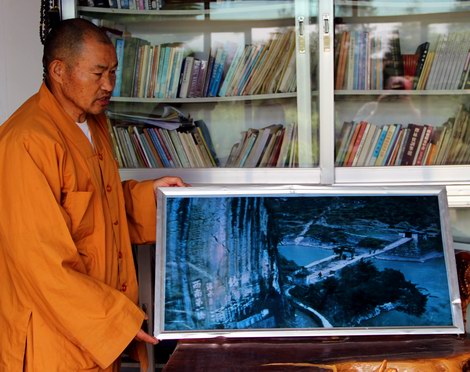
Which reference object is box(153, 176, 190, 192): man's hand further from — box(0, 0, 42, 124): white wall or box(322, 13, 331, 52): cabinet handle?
box(0, 0, 42, 124): white wall

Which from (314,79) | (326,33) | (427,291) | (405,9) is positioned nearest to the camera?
(427,291)

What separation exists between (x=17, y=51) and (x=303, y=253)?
202 centimetres

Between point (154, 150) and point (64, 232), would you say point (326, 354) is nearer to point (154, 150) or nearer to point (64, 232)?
point (64, 232)

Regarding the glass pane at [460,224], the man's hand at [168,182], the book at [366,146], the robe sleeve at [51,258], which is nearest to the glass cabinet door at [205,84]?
the book at [366,146]

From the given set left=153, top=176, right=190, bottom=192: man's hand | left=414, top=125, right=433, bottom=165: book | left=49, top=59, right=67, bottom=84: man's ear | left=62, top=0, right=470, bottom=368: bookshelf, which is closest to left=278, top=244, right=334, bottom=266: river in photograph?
left=153, top=176, right=190, bottom=192: man's hand

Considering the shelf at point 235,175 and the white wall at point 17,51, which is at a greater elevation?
the white wall at point 17,51

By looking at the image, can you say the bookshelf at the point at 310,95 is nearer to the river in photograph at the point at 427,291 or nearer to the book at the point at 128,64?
the book at the point at 128,64

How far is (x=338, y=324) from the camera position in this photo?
2.34 m

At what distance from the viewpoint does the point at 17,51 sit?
3.72m

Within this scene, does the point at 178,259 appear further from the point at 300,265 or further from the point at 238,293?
the point at 300,265

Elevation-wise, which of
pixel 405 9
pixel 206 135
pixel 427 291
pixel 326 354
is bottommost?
pixel 326 354

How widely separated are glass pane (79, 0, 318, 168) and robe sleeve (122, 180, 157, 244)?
876 millimetres

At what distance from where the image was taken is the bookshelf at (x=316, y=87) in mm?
3444

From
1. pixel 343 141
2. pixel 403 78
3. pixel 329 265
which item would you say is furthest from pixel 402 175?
pixel 329 265
